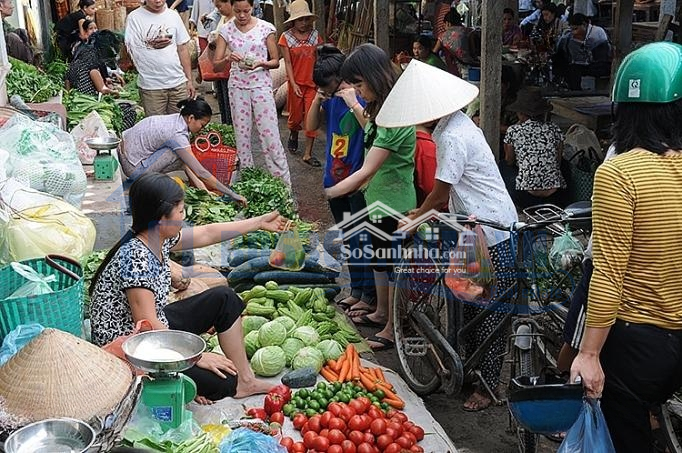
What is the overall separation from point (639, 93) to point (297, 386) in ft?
8.58

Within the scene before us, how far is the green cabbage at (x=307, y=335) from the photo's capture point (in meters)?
5.04

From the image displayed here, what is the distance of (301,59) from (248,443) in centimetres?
709

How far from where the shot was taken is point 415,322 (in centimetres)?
505

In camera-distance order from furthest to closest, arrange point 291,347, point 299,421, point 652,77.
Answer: point 291,347 → point 299,421 → point 652,77

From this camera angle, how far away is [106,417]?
9.25ft

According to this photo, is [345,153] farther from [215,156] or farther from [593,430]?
[593,430]

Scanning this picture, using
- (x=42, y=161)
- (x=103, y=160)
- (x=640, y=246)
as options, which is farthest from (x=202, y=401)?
(x=103, y=160)

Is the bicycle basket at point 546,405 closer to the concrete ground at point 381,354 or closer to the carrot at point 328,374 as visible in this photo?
the concrete ground at point 381,354

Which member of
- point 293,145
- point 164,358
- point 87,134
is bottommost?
point 293,145

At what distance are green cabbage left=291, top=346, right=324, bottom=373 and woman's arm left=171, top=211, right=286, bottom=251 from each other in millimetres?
779

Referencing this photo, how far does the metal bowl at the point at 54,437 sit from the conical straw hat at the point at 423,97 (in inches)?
102

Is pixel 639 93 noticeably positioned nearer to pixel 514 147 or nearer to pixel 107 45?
pixel 514 147

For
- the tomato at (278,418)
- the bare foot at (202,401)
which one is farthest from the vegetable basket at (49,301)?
the tomato at (278,418)

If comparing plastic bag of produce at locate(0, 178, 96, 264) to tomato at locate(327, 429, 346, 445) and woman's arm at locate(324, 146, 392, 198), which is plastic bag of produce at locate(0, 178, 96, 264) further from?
tomato at locate(327, 429, 346, 445)
